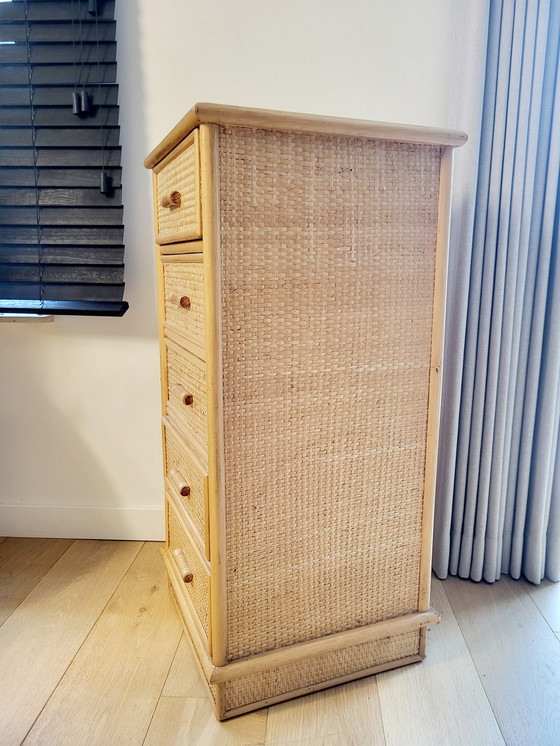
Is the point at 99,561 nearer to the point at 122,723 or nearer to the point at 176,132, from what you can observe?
the point at 122,723

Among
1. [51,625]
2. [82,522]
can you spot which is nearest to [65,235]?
[82,522]

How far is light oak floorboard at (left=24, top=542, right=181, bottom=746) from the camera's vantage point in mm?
1004

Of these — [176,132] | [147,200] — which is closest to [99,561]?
[147,200]

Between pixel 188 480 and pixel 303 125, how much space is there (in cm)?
71

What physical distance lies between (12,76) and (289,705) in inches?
64.0

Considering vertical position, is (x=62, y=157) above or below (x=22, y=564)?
above

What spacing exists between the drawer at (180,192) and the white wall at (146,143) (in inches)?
14.3

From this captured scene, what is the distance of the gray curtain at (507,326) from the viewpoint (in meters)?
1.28

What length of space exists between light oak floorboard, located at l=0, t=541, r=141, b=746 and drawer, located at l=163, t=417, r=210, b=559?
0.37 m

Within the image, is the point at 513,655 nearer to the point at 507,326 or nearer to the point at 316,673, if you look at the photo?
the point at 316,673

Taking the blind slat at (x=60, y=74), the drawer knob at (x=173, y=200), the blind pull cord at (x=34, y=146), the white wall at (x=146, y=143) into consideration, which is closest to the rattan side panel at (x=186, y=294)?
the drawer knob at (x=173, y=200)

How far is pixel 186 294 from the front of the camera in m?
1.10

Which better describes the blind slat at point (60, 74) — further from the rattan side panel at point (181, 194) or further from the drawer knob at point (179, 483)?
the drawer knob at point (179, 483)

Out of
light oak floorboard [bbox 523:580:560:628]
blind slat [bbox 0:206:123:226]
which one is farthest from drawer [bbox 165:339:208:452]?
light oak floorboard [bbox 523:580:560:628]
